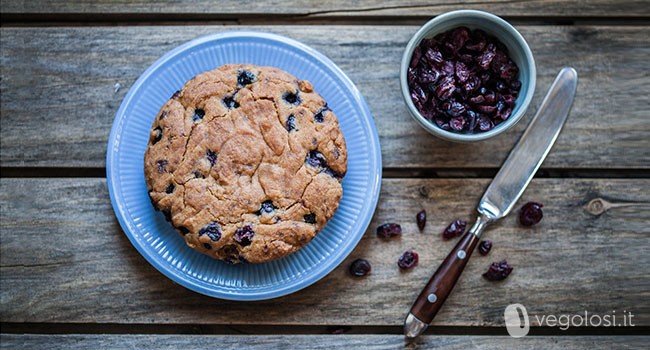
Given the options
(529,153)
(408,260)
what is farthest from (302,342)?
(529,153)

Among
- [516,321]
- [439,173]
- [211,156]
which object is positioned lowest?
[516,321]

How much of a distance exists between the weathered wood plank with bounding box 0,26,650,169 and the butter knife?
2.3 inches

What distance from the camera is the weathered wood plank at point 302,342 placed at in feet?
6.44

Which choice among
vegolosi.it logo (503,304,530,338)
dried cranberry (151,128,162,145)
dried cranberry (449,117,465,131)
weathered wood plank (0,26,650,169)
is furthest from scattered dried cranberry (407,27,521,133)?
dried cranberry (151,128,162,145)

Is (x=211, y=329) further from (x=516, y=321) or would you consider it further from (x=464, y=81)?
(x=464, y=81)

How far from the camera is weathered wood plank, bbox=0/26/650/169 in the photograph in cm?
202

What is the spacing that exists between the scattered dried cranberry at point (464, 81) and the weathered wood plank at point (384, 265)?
27cm

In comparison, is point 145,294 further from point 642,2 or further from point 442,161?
point 642,2

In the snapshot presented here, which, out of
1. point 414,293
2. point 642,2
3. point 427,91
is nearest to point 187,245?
point 414,293

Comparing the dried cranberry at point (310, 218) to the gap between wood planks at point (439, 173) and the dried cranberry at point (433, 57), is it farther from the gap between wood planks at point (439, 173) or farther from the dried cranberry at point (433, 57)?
the dried cranberry at point (433, 57)

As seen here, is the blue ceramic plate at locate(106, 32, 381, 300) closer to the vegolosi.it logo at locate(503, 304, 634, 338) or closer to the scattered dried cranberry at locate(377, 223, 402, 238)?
the scattered dried cranberry at locate(377, 223, 402, 238)

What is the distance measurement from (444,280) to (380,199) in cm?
35

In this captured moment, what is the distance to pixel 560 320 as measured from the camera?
2002 millimetres

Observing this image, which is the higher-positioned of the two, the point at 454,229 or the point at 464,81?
the point at 464,81
